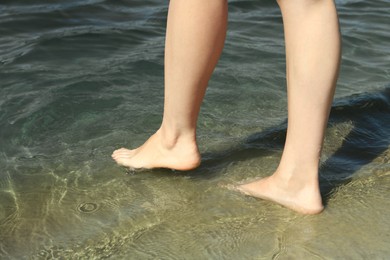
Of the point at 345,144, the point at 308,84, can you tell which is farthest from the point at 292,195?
the point at 345,144

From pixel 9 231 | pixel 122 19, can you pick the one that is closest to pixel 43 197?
pixel 9 231

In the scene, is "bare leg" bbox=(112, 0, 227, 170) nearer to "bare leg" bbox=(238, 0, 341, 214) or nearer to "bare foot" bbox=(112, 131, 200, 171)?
"bare foot" bbox=(112, 131, 200, 171)

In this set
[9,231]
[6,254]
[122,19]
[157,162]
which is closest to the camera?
[6,254]

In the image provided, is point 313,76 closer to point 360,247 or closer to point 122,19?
point 360,247

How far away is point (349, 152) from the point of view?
2.62m

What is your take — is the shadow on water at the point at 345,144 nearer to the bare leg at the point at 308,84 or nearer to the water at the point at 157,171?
the water at the point at 157,171

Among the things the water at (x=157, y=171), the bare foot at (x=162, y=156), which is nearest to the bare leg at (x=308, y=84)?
the water at (x=157, y=171)

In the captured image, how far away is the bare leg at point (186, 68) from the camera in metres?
2.01

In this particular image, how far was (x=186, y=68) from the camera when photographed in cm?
208

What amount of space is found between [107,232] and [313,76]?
33.1 inches

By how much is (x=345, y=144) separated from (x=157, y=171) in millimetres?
896

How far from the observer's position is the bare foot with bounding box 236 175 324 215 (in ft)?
6.71

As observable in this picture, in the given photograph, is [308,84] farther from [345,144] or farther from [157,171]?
[345,144]

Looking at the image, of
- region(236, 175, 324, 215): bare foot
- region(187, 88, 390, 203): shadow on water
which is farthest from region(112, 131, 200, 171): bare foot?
region(236, 175, 324, 215): bare foot
